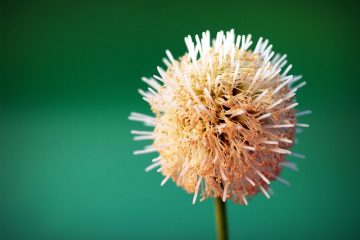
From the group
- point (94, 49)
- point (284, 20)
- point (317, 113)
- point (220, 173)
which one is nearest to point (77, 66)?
point (94, 49)

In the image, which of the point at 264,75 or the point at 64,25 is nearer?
the point at 264,75

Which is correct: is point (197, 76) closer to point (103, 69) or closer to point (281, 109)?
point (281, 109)

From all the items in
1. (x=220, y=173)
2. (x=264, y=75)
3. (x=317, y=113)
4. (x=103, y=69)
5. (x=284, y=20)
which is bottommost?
(x=220, y=173)

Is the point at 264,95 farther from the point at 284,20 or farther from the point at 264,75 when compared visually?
the point at 284,20

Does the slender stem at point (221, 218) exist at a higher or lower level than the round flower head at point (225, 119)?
lower

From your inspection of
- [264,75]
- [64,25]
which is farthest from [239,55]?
[64,25]

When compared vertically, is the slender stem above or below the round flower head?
below

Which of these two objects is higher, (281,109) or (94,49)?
(94,49)
